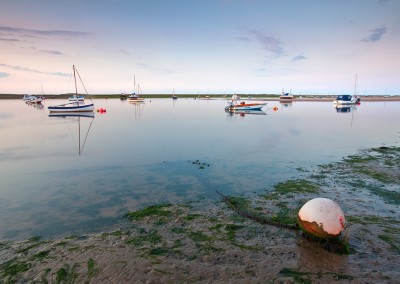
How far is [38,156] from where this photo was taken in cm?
1975

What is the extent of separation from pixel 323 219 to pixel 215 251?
304 centimetres

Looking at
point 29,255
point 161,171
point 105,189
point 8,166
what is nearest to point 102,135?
point 8,166

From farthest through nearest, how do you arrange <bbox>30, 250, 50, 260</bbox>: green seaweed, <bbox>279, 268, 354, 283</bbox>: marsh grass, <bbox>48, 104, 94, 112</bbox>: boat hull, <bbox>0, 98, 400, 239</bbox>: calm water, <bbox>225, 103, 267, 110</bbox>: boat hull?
<bbox>225, 103, 267, 110</bbox>: boat hull → <bbox>48, 104, 94, 112</bbox>: boat hull → <bbox>0, 98, 400, 239</bbox>: calm water → <bbox>30, 250, 50, 260</bbox>: green seaweed → <bbox>279, 268, 354, 283</bbox>: marsh grass

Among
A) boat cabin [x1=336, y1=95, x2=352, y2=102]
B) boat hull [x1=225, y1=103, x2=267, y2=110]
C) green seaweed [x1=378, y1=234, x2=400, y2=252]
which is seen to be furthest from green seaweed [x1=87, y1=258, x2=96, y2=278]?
boat cabin [x1=336, y1=95, x2=352, y2=102]

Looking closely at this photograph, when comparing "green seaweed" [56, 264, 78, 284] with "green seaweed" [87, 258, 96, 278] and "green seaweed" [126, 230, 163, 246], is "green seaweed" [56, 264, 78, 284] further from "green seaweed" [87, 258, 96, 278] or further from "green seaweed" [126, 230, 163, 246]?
"green seaweed" [126, 230, 163, 246]

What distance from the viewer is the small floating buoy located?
680cm

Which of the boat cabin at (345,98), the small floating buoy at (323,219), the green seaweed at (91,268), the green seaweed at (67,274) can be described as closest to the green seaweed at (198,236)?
the green seaweed at (91,268)

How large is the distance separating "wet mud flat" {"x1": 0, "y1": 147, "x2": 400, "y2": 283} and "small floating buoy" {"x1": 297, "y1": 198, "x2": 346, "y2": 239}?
0.38 metres

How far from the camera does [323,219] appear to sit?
686 centimetres

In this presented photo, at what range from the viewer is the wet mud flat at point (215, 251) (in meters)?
6.04

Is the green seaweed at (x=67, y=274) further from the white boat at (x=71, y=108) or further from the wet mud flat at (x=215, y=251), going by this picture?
the white boat at (x=71, y=108)

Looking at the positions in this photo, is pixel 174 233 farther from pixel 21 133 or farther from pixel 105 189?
pixel 21 133

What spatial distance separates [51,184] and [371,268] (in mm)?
13848

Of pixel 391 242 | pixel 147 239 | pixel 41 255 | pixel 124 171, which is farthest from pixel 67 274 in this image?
pixel 124 171
